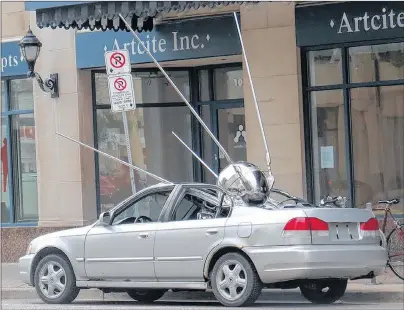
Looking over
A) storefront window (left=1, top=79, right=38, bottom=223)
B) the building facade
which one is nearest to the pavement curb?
the building facade

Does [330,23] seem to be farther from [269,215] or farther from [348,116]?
[269,215]

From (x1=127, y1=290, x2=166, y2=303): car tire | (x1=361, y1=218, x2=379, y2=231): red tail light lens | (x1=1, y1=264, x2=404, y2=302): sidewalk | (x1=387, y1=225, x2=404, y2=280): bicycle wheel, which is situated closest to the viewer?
(x1=361, y1=218, x2=379, y2=231): red tail light lens

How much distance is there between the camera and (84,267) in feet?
40.5

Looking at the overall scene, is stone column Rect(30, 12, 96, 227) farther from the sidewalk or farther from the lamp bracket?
the sidewalk

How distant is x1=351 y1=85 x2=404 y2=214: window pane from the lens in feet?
50.6

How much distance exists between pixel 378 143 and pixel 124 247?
17.1ft

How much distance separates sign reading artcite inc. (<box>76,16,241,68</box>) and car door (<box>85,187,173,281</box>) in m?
4.46

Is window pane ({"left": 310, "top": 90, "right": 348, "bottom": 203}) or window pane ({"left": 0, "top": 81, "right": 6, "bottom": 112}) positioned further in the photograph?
window pane ({"left": 0, "top": 81, "right": 6, "bottom": 112})

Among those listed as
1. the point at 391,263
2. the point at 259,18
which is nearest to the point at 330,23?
the point at 259,18

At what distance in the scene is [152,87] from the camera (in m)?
18.3

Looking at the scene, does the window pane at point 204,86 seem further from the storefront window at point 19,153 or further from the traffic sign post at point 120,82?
the traffic sign post at point 120,82

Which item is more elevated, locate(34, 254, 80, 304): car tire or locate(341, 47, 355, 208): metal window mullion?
locate(341, 47, 355, 208): metal window mullion

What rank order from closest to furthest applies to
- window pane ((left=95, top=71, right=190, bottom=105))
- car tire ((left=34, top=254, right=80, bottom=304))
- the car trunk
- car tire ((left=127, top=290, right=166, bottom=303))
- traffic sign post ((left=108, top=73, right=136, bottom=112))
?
the car trunk
car tire ((left=34, top=254, right=80, bottom=304))
car tire ((left=127, top=290, right=166, bottom=303))
traffic sign post ((left=108, top=73, right=136, bottom=112))
window pane ((left=95, top=71, right=190, bottom=105))

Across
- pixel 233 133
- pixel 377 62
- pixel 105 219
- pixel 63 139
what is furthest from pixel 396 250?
pixel 63 139
